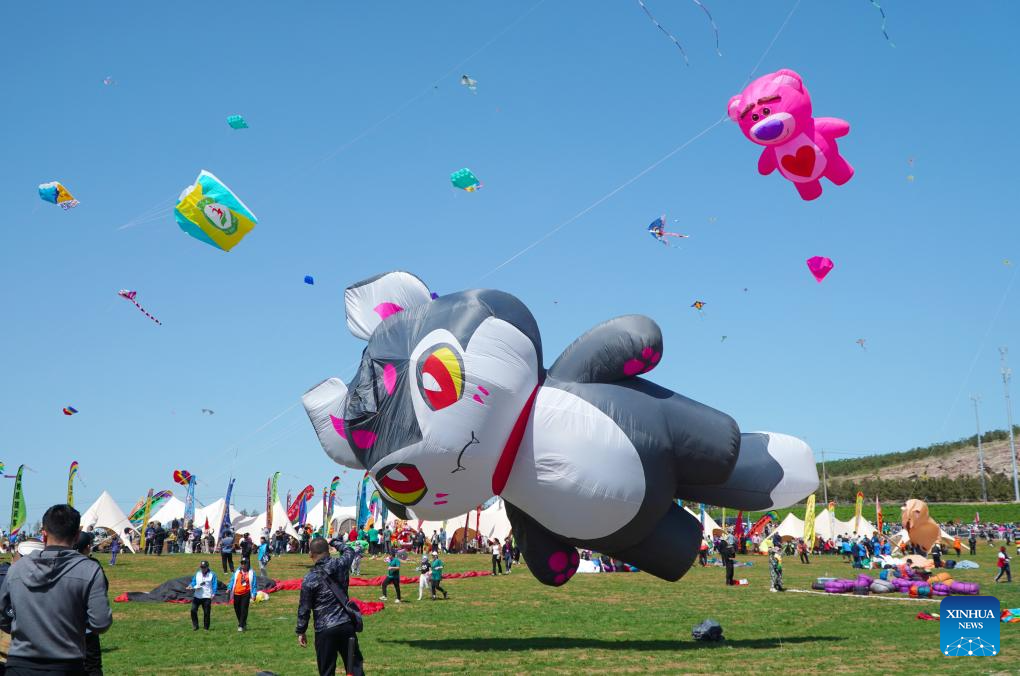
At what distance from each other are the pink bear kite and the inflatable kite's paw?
5163 mm

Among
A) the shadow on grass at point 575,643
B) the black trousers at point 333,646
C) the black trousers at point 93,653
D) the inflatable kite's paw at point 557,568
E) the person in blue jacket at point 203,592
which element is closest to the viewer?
the black trousers at point 93,653

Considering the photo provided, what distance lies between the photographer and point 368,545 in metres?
37.8

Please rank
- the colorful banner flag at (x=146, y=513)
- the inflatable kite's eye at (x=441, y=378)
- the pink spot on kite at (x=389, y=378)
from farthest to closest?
the colorful banner flag at (x=146, y=513), the pink spot on kite at (x=389, y=378), the inflatable kite's eye at (x=441, y=378)

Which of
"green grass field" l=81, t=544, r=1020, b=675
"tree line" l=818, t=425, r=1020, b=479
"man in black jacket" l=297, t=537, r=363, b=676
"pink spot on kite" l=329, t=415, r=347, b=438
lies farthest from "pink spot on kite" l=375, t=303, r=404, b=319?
"tree line" l=818, t=425, r=1020, b=479

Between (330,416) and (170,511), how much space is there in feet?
126

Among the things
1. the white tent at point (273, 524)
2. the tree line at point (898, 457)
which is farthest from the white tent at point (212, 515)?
the tree line at point (898, 457)

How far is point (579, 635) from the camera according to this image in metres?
15.1

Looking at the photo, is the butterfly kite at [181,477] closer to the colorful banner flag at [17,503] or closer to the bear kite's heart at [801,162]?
the colorful banner flag at [17,503]

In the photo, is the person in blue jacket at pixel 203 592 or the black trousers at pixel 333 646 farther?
the person in blue jacket at pixel 203 592

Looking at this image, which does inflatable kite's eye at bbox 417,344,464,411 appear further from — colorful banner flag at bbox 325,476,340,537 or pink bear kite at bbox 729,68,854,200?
colorful banner flag at bbox 325,476,340,537

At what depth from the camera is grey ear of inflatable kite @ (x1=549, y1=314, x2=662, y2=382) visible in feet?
34.5

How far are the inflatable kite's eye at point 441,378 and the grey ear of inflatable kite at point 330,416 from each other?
4.40ft

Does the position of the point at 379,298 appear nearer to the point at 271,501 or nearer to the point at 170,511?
the point at 271,501

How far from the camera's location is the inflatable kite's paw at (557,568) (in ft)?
35.5
